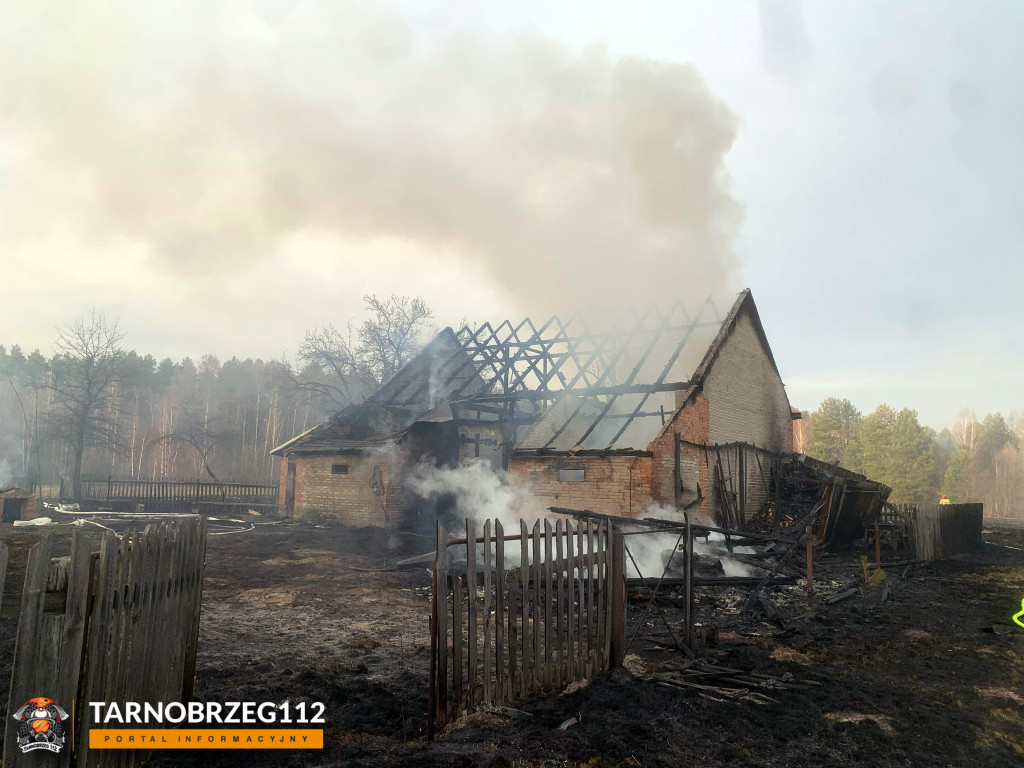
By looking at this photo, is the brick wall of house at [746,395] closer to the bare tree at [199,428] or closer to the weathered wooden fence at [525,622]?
the weathered wooden fence at [525,622]

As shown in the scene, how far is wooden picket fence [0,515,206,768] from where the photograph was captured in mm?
3041

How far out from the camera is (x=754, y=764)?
14.5 feet

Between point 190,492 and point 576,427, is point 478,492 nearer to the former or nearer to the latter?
point 576,427

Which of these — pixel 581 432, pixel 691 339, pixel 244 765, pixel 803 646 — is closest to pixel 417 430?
pixel 581 432

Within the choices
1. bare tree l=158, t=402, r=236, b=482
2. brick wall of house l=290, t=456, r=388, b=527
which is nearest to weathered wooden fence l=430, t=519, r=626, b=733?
brick wall of house l=290, t=456, r=388, b=527

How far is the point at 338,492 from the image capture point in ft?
71.9

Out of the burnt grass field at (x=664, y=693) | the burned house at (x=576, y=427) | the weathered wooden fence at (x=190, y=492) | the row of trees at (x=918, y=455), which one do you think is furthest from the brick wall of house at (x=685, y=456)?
the row of trees at (x=918, y=455)

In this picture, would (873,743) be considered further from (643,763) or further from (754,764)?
(643,763)

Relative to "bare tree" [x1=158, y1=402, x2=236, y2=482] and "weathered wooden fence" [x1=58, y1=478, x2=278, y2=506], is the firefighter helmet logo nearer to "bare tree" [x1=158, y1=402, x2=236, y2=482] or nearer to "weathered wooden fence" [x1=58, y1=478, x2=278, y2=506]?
"weathered wooden fence" [x1=58, y1=478, x2=278, y2=506]

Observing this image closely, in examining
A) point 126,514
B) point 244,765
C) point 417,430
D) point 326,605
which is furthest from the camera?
point 126,514

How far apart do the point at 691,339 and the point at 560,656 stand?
15456mm

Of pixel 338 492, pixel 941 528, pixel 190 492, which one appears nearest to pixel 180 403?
pixel 190 492

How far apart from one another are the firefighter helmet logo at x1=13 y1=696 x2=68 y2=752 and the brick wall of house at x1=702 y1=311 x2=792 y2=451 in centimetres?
1594

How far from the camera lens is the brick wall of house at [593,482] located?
48.6 feet
